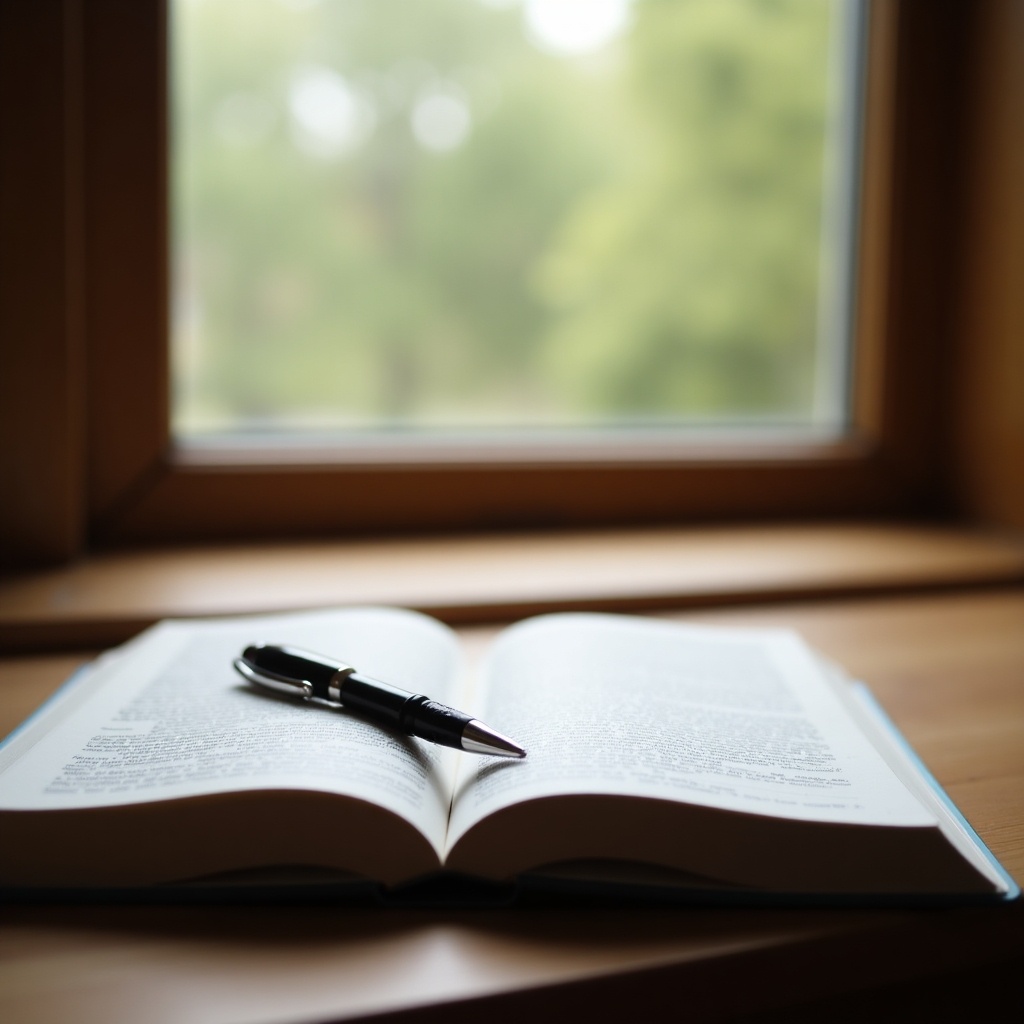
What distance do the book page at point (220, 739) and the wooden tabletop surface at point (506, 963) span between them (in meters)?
0.05

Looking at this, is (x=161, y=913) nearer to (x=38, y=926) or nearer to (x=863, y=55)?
(x=38, y=926)

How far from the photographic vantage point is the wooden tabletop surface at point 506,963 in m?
0.32

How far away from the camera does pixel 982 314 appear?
3.52ft

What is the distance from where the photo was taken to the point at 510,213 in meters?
1.09

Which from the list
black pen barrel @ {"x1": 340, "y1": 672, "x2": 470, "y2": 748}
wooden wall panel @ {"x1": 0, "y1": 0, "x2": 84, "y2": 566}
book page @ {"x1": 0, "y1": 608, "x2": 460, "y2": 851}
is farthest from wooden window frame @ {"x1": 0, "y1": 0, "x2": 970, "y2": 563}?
black pen barrel @ {"x1": 340, "y1": 672, "x2": 470, "y2": 748}

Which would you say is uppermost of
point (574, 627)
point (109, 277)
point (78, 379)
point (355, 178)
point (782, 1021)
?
point (355, 178)

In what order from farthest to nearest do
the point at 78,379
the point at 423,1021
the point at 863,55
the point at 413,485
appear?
the point at 863,55, the point at 413,485, the point at 78,379, the point at 423,1021

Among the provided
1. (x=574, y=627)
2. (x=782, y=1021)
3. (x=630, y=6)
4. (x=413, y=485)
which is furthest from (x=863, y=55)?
(x=782, y=1021)

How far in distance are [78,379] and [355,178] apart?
399mm

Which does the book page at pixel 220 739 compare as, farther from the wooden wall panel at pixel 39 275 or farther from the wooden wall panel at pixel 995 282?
the wooden wall panel at pixel 995 282

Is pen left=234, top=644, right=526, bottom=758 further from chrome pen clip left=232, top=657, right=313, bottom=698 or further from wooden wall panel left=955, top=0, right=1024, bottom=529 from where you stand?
wooden wall panel left=955, top=0, right=1024, bottom=529

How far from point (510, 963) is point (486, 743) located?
0.10 metres

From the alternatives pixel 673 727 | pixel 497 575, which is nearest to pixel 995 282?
pixel 497 575

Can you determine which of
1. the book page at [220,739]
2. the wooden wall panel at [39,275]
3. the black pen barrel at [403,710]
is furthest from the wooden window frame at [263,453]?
the black pen barrel at [403,710]
